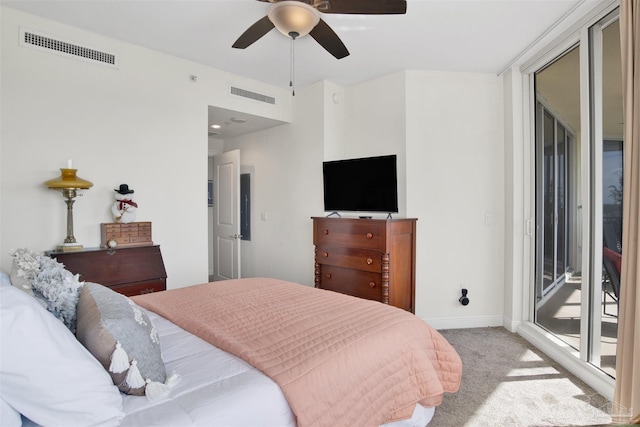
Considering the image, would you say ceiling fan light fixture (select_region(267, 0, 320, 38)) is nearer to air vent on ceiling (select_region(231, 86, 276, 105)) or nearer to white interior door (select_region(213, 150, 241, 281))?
air vent on ceiling (select_region(231, 86, 276, 105))

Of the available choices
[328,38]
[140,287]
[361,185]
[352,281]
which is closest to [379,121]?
[361,185]

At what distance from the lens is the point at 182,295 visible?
209cm

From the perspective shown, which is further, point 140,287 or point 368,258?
point 368,258

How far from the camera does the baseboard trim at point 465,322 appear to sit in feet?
11.5

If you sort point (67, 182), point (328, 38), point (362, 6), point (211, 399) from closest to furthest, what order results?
point (211, 399), point (362, 6), point (328, 38), point (67, 182)

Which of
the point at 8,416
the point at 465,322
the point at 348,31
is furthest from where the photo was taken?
the point at 465,322

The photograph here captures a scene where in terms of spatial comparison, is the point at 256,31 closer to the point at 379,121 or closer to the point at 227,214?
the point at 379,121

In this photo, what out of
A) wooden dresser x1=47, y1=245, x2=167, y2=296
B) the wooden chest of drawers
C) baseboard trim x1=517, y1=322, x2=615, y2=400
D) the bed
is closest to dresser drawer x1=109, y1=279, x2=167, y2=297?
wooden dresser x1=47, y1=245, x2=167, y2=296

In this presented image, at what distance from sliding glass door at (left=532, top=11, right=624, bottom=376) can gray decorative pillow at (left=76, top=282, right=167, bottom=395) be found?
9.07 feet

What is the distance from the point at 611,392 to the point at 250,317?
231cm

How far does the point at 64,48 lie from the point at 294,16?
1984mm

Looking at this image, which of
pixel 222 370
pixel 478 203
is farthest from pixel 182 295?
pixel 478 203

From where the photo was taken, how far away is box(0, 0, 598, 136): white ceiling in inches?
95.4

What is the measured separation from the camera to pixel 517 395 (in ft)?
7.12
